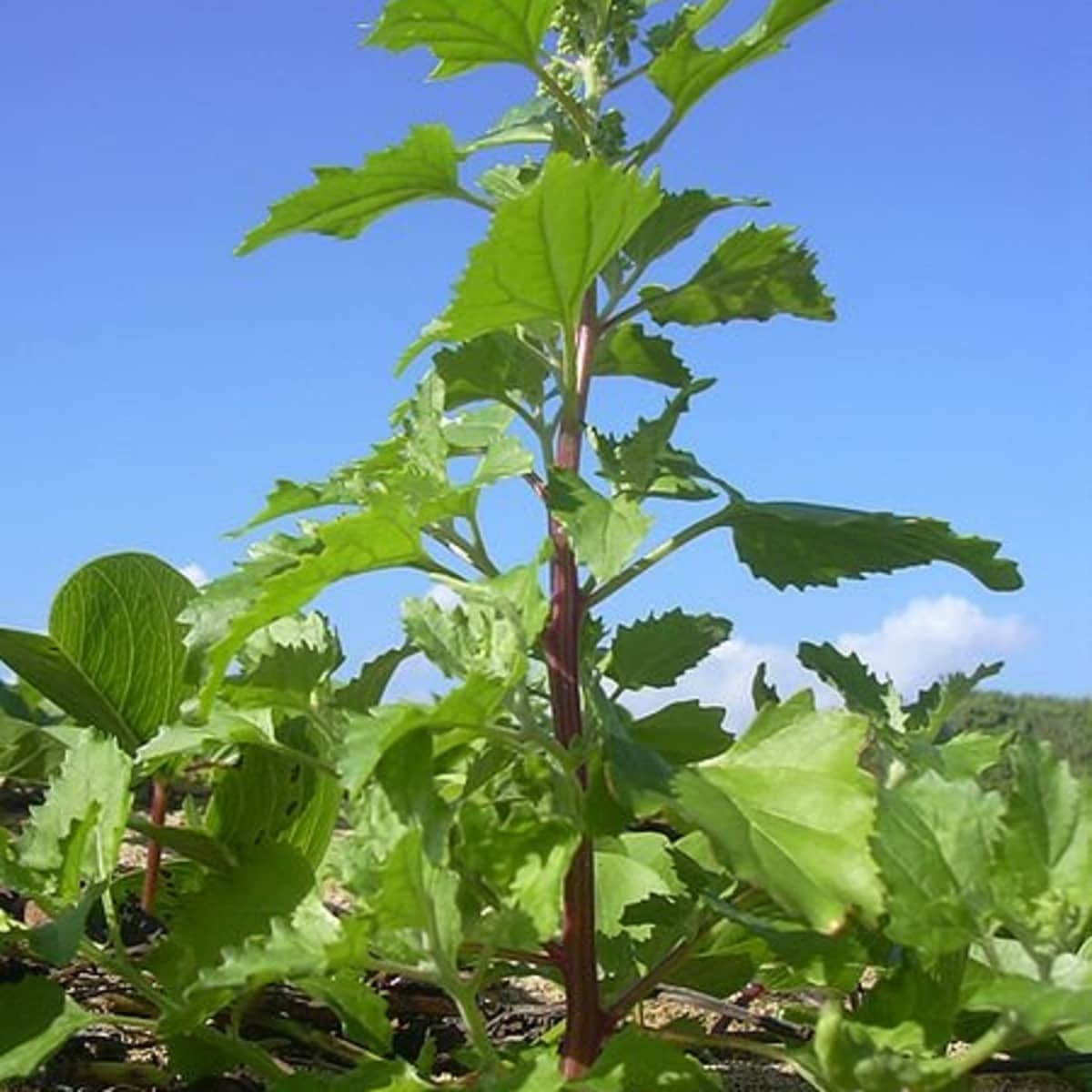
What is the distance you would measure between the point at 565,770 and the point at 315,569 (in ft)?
0.64

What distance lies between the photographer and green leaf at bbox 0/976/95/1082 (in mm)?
1173

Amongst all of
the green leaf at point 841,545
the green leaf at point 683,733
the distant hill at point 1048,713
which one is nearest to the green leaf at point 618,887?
the green leaf at point 683,733

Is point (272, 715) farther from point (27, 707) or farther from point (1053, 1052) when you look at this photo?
point (27, 707)

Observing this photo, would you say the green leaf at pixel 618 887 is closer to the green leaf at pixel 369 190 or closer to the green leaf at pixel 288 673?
the green leaf at pixel 288 673

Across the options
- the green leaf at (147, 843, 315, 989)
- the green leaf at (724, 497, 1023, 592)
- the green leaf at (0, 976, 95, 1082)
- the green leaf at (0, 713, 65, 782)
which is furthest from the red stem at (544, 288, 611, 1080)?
the green leaf at (0, 713, 65, 782)

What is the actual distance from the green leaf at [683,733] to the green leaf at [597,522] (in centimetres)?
14

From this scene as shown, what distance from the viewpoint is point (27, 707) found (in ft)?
7.04

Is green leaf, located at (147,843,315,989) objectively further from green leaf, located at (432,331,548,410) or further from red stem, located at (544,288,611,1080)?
green leaf, located at (432,331,548,410)

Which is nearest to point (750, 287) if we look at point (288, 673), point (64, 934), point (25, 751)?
point (288, 673)

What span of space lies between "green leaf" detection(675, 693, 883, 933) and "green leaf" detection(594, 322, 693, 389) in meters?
0.29

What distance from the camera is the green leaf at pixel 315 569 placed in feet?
3.37

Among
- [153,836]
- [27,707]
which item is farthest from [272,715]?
[27,707]

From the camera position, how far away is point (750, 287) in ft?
4.07

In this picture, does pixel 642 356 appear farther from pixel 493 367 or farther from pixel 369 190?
pixel 369 190
